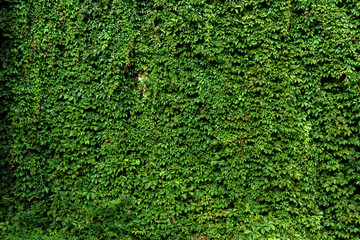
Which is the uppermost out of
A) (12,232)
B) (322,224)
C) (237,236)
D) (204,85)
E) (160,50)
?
(160,50)

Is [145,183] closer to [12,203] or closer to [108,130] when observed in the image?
[108,130]

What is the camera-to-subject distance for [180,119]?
4430 millimetres

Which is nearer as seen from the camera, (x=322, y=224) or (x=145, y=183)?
(x=322, y=224)

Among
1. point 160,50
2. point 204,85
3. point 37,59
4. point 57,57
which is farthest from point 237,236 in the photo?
point 37,59

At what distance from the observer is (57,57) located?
15.6ft

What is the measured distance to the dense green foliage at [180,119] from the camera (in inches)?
159

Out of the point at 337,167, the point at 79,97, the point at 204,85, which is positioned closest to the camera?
the point at 337,167

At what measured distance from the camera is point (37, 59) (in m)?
4.76

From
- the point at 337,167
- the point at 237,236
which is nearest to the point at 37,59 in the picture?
the point at 237,236

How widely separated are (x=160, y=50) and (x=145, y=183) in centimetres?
267

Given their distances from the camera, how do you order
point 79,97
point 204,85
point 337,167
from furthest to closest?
1. point 79,97
2. point 204,85
3. point 337,167

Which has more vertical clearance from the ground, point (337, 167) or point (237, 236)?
point (337, 167)

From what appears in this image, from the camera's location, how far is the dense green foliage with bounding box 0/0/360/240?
4035 millimetres

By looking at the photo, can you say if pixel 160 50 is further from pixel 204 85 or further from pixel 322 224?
pixel 322 224
